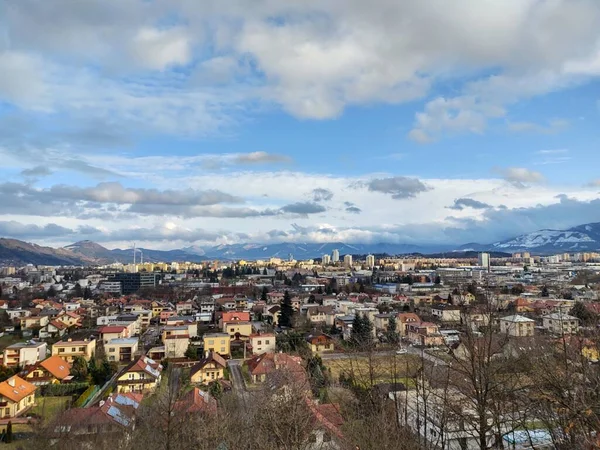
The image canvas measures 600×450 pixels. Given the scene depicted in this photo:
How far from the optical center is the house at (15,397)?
8.08 m

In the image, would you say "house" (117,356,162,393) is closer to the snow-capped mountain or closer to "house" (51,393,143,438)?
"house" (51,393,143,438)

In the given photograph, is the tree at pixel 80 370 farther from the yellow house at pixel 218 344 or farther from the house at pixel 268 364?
the house at pixel 268 364

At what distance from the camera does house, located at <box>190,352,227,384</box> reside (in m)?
10.2

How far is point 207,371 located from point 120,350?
3858 millimetres

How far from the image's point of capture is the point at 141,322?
1903 centimetres

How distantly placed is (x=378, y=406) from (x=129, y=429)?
3.21 m

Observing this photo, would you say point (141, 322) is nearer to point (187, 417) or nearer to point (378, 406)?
point (187, 417)

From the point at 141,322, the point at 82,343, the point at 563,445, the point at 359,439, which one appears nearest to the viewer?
the point at 563,445

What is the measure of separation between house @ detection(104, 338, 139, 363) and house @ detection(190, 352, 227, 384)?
3286mm

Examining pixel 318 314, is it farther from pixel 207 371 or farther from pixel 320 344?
pixel 207 371

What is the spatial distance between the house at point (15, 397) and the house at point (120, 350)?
12.3ft

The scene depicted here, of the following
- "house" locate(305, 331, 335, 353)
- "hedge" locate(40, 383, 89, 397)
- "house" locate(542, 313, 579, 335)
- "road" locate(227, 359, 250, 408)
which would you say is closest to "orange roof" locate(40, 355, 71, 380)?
"hedge" locate(40, 383, 89, 397)

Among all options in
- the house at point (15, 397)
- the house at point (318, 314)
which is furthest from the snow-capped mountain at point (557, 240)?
the house at point (15, 397)

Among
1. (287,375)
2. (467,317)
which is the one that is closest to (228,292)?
(287,375)
